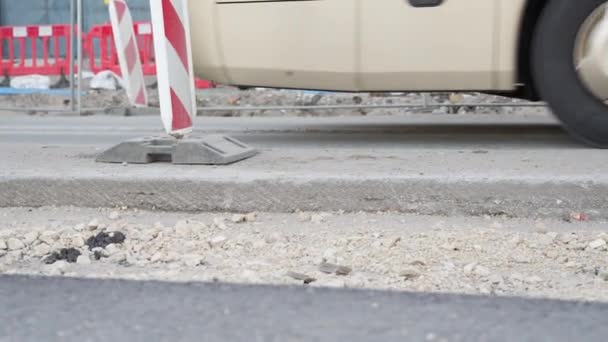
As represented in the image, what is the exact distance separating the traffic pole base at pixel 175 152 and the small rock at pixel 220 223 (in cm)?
69

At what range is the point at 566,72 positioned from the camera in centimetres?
501

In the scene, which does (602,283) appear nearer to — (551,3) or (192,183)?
(192,183)

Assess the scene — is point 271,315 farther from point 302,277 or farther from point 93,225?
point 93,225

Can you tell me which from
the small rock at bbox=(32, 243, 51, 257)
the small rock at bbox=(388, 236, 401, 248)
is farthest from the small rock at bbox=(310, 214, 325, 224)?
the small rock at bbox=(32, 243, 51, 257)

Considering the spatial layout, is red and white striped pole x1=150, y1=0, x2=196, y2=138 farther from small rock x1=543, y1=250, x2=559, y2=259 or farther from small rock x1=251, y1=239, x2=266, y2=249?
small rock x1=543, y1=250, x2=559, y2=259

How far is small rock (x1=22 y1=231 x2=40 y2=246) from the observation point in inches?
142

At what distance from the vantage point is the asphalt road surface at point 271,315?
2.48 meters

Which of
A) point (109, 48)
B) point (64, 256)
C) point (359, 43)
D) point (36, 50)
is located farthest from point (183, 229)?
point (36, 50)

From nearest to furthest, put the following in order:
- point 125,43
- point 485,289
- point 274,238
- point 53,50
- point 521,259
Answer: point 485,289 → point 521,259 → point 274,238 → point 125,43 → point 53,50

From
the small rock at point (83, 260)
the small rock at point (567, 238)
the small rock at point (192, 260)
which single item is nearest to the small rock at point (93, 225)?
the small rock at point (83, 260)

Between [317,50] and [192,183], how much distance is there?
1.53 m

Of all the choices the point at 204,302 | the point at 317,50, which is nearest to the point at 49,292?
the point at 204,302

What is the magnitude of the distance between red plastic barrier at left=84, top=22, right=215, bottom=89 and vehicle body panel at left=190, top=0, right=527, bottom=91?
7.65m

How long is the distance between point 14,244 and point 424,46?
8.99 ft
